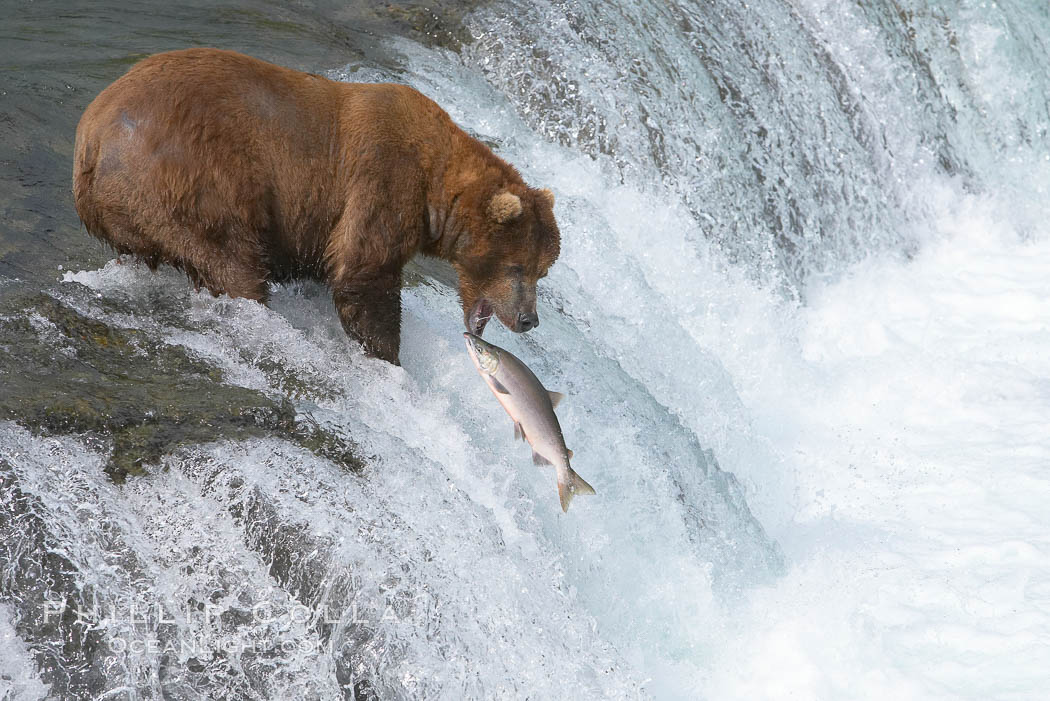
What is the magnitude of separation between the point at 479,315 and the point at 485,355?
0.95m

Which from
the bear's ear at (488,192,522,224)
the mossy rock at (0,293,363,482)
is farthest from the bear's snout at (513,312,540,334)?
the mossy rock at (0,293,363,482)

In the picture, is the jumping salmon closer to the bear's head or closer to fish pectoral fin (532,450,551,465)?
fish pectoral fin (532,450,551,465)

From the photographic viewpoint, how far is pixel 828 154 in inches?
332

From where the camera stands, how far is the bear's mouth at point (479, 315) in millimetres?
4410

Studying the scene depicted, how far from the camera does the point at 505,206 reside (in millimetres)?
4094

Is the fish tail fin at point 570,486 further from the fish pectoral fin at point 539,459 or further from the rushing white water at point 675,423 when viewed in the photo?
the rushing white water at point 675,423

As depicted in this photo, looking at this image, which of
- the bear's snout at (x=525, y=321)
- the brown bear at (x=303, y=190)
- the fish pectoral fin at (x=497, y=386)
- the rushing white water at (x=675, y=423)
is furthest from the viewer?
the bear's snout at (x=525, y=321)

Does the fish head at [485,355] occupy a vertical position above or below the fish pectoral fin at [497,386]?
above

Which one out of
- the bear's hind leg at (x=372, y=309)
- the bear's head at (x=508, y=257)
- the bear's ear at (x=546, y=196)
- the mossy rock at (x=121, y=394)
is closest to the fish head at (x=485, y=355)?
the mossy rock at (x=121, y=394)

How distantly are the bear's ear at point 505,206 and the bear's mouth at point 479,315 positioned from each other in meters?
0.41

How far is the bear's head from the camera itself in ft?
13.9

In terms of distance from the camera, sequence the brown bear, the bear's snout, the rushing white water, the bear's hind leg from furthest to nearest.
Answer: the bear's snout < the bear's hind leg < the brown bear < the rushing white water

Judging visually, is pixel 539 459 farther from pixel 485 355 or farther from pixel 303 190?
pixel 303 190

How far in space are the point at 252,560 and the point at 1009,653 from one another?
3.85 metres
